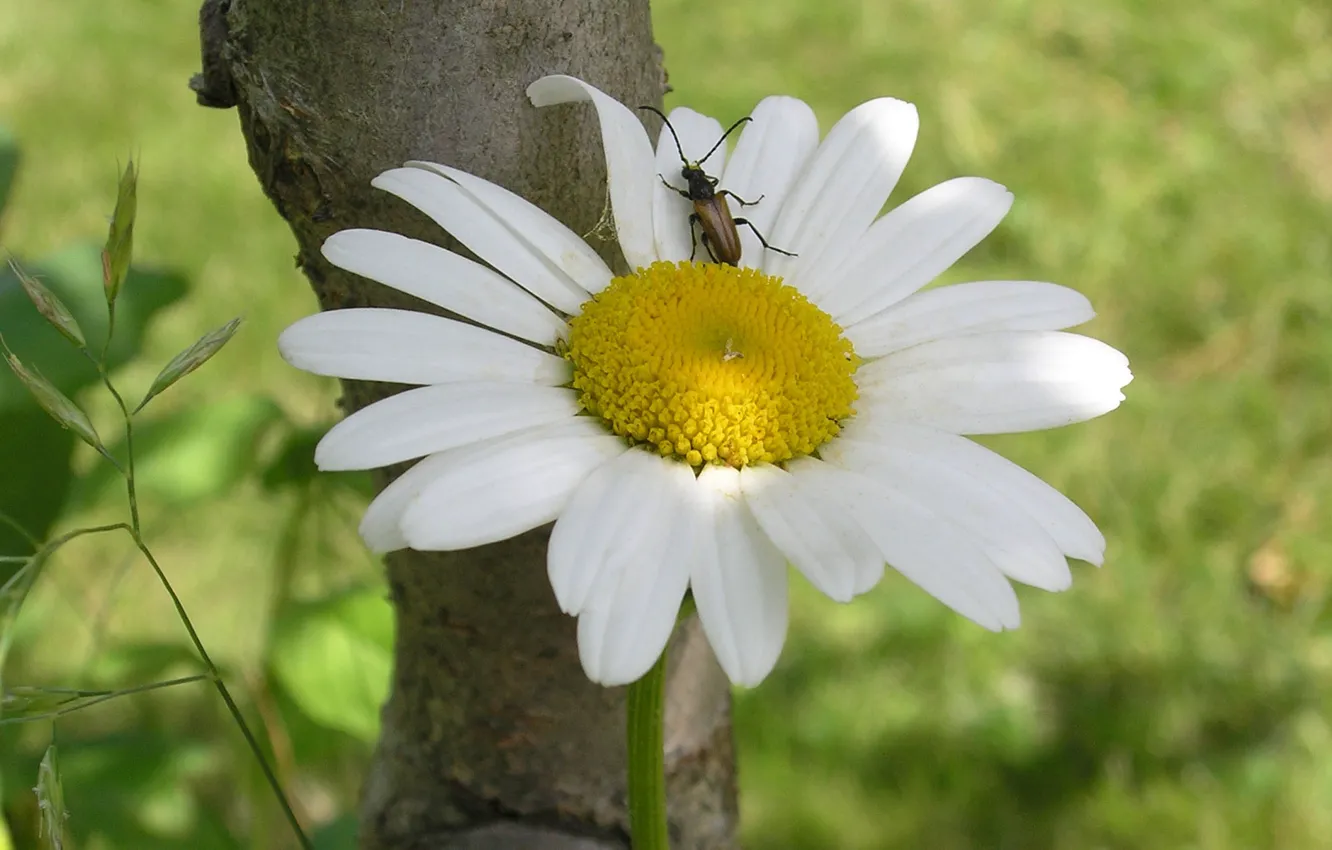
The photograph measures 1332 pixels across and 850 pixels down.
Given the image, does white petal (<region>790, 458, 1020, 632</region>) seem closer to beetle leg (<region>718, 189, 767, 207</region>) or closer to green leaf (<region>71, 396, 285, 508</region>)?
beetle leg (<region>718, 189, 767, 207</region>)

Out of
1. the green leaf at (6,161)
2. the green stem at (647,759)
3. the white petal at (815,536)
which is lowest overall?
the green stem at (647,759)

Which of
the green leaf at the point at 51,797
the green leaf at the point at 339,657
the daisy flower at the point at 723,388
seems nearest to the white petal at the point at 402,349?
the daisy flower at the point at 723,388

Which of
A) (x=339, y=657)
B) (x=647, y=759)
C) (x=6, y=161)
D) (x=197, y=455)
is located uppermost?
(x=6, y=161)

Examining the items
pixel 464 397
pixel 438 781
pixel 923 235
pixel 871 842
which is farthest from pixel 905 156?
pixel 871 842

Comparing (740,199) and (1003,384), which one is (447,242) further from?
(1003,384)

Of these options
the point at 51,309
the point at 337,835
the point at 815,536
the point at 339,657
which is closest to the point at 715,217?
the point at 815,536

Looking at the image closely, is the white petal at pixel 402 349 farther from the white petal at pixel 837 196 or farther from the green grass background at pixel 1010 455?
the green grass background at pixel 1010 455
